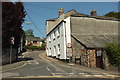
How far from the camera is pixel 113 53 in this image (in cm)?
1335

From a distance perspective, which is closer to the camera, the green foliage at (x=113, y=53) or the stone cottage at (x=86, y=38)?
the green foliage at (x=113, y=53)

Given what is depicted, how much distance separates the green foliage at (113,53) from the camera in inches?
516

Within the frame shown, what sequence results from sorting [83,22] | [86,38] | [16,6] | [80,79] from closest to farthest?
[80,79]
[16,6]
[86,38]
[83,22]

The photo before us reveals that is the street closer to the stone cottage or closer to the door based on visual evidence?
the stone cottage

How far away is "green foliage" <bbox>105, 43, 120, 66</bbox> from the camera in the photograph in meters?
13.1

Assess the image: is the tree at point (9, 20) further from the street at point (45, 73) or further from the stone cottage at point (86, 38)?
the stone cottage at point (86, 38)

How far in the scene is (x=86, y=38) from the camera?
1944 cm

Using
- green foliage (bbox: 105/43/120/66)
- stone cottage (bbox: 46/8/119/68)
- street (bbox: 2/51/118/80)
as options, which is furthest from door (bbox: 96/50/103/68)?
street (bbox: 2/51/118/80)

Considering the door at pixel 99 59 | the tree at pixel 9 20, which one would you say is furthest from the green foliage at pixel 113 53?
the tree at pixel 9 20

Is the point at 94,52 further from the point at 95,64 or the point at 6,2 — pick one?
the point at 6,2

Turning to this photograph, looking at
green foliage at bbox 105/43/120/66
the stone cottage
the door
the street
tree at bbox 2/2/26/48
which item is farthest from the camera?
tree at bbox 2/2/26/48

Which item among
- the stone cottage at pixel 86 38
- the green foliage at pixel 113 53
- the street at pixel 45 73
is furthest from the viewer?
the stone cottage at pixel 86 38

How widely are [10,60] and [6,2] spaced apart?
254 inches

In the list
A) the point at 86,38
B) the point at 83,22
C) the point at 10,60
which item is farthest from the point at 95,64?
the point at 10,60
